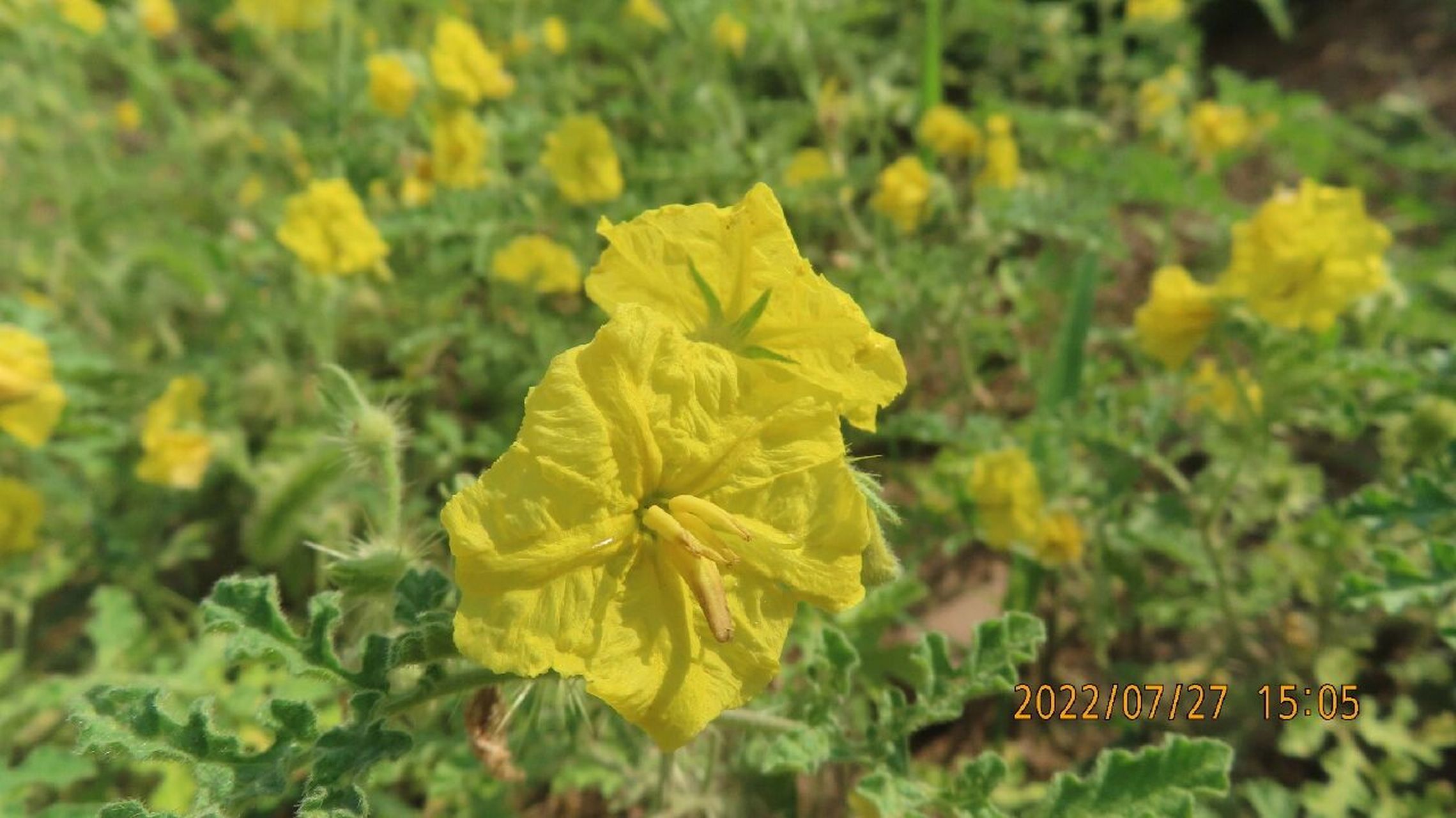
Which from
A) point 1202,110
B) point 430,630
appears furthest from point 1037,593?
point 1202,110

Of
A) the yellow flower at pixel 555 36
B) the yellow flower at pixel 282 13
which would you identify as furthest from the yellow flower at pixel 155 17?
the yellow flower at pixel 555 36

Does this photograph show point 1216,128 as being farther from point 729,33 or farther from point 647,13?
point 647,13

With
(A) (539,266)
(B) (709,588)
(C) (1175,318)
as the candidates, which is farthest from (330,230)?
(C) (1175,318)

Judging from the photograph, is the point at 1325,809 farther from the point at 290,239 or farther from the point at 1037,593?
the point at 290,239

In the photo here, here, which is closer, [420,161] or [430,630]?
[430,630]

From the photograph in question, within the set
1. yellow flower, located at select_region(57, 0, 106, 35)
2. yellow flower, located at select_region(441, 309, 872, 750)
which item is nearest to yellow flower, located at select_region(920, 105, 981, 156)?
yellow flower, located at select_region(441, 309, 872, 750)

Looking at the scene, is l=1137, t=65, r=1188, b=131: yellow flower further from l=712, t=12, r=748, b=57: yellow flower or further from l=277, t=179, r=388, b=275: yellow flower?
l=277, t=179, r=388, b=275: yellow flower
